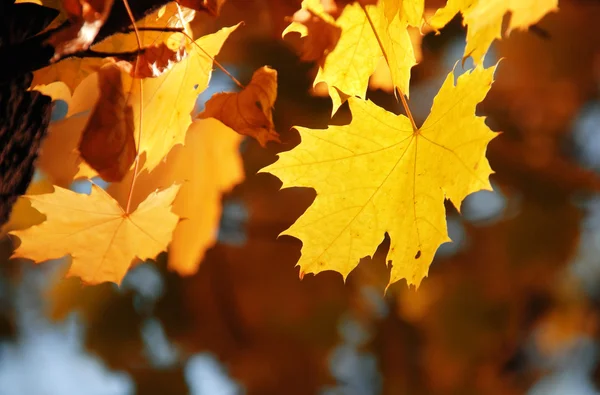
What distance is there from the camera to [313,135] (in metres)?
0.92

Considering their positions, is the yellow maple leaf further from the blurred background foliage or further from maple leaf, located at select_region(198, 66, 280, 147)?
the blurred background foliage

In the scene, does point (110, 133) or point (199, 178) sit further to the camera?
point (199, 178)

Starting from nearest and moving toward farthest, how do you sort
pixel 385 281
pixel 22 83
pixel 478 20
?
pixel 22 83, pixel 478 20, pixel 385 281

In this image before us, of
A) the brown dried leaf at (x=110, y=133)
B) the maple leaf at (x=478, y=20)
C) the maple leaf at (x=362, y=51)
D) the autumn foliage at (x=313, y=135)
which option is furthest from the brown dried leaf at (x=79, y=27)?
the maple leaf at (x=478, y=20)

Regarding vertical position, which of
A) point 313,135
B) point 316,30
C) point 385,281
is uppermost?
point 316,30

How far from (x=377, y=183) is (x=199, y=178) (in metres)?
0.87

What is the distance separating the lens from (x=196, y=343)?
322 cm

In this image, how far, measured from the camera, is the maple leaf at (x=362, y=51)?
37.1 inches

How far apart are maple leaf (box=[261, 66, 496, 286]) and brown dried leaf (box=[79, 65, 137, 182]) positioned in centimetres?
27

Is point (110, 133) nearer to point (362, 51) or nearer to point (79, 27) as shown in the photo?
point (79, 27)

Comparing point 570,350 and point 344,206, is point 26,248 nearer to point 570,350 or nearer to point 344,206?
point 344,206

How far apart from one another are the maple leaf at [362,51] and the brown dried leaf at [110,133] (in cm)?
34

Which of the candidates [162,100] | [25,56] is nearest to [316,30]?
[162,100]

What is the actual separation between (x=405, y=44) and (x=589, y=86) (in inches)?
141
